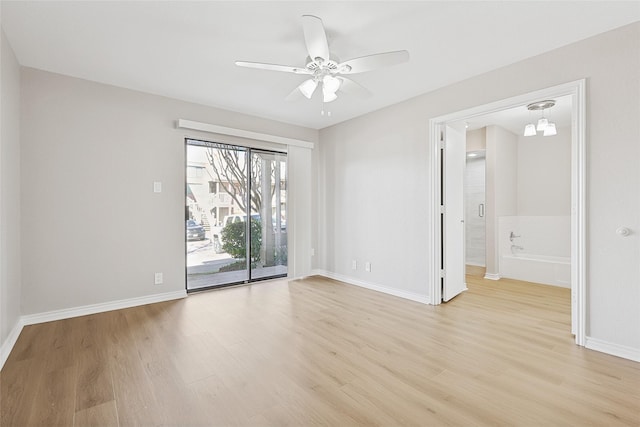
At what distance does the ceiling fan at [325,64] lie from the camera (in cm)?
189

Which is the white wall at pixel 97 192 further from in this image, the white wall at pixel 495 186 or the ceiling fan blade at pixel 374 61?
the white wall at pixel 495 186

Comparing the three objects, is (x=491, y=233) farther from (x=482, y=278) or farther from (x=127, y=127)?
(x=127, y=127)

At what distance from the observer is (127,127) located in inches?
131

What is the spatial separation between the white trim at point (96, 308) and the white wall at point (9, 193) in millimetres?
160

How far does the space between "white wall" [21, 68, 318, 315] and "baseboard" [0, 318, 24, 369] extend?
0.66 ft

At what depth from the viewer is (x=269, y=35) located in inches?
91.2

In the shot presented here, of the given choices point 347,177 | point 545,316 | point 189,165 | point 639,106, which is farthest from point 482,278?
point 189,165

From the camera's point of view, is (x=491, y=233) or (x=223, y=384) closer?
(x=223, y=384)

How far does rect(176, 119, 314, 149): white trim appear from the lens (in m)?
3.64

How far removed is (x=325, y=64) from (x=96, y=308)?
3286mm

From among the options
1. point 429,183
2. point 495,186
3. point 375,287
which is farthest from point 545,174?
point 375,287

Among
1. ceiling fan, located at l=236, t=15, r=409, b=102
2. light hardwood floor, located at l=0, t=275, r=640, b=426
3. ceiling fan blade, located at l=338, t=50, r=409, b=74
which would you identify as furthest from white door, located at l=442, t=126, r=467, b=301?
ceiling fan blade, located at l=338, t=50, r=409, b=74

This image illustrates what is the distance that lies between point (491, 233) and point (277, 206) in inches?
136

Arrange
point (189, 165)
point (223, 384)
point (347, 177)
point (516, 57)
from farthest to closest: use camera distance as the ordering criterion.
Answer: point (347, 177), point (189, 165), point (516, 57), point (223, 384)
